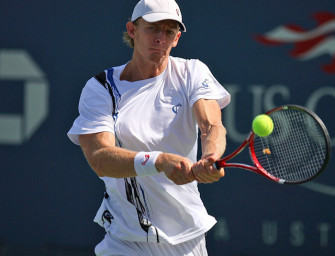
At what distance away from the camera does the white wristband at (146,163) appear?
3.36 m

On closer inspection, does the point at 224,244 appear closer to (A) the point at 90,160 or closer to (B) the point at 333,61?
(B) the point at 333,61

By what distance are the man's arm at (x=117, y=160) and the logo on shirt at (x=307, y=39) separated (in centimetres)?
305

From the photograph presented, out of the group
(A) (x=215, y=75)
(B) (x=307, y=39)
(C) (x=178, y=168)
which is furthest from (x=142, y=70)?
(B) (x=307, y=39)

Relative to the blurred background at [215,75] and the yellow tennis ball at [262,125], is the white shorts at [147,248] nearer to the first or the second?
the yellow tennis ball at [262,125]

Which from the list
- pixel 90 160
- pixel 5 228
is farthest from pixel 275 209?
pixel 90 160

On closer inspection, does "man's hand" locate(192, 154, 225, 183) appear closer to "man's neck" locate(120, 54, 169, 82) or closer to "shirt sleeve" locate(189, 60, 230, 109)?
"shirt sleeve" locate(189, 60, 230, 109)

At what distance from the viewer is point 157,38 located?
12.2ft

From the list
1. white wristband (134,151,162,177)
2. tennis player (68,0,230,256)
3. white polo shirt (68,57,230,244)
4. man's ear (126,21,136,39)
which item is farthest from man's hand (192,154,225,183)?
man's ear (126,21,136,39)

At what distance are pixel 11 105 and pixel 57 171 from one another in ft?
2.55

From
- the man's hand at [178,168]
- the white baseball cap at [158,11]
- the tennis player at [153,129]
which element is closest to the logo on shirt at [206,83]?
the tennis player at [153,129]

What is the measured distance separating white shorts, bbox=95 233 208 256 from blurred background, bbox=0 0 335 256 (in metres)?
2.50

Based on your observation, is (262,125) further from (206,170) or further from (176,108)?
(176,108)

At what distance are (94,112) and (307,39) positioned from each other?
3124 mm

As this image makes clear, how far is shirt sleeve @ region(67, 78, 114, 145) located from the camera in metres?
3.67
